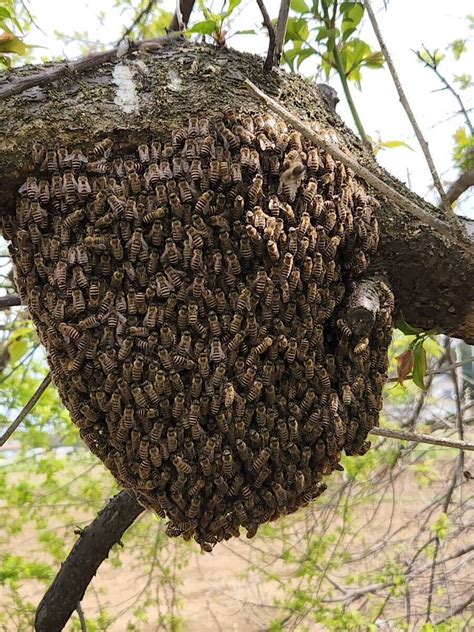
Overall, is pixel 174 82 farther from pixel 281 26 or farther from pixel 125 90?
pixel 281 26

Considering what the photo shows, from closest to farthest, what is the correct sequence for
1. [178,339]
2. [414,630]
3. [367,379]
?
[178,339], [367,379], [414,630]

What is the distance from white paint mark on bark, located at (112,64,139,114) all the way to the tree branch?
1.20 meters

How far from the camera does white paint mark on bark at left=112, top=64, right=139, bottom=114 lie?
1.13 metres

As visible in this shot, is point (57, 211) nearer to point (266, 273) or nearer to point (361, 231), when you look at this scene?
point (266, 273)

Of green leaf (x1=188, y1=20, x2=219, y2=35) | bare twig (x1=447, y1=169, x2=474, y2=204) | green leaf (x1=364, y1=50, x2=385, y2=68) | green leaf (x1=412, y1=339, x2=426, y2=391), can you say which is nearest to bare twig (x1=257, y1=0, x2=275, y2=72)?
green leaf (x1=188, y1=20, x2=219, y2=35)

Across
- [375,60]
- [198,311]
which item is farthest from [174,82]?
[375,60]

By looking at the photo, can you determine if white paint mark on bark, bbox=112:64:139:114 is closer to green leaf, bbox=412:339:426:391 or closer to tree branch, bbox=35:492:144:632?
green leaf, bbox=412:339:426:391

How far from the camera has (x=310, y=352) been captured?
3.52ft

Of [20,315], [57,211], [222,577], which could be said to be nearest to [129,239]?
[57,211]

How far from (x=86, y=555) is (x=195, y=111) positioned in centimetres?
141

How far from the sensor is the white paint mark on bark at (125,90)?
1126 millimetres

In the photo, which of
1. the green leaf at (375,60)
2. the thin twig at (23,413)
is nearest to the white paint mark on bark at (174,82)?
the green leaf at (375,60)

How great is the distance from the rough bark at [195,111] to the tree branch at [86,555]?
1113 millimetres

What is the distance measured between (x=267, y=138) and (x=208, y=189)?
0.15m
